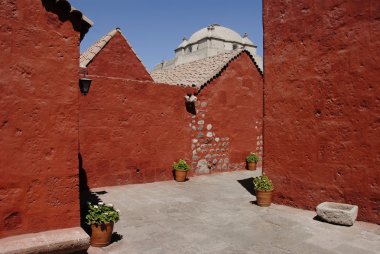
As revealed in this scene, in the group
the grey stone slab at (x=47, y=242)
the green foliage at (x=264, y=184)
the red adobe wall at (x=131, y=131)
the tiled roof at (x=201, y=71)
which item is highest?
the tiled roof at (x=201, y=71)

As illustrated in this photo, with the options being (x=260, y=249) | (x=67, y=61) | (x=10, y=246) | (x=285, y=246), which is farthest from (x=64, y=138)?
(x=285, y=246)

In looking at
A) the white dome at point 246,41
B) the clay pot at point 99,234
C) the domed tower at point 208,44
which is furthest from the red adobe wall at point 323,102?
the white dome at point 246,41

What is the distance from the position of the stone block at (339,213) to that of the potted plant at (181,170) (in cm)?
466

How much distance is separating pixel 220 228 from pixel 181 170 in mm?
4379

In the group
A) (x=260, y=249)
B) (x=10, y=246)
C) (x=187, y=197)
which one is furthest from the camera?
(x=187, y=197)

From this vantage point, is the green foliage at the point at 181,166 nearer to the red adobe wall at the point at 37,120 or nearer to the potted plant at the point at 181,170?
the potted plant at the point at 181,170

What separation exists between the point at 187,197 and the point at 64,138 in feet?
14.3

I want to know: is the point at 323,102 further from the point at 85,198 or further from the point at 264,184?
the point at 85,198

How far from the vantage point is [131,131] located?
931 cm

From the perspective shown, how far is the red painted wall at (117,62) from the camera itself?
37.3ft

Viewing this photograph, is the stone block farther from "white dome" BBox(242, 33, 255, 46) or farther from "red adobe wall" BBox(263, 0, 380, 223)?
"white dome" BBox(242, 33, 255, 46)

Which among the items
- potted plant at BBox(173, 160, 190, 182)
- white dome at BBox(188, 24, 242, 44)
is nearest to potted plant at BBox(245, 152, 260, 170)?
potted plant at BBox(173, 160, 190, 182)

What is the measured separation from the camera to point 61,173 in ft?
13.9

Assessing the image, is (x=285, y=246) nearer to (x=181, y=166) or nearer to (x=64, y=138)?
(x=64, y=138)
